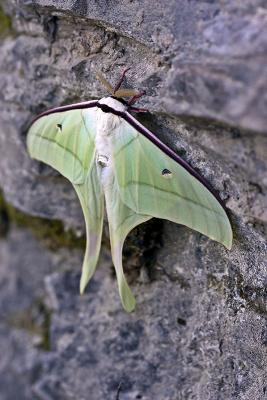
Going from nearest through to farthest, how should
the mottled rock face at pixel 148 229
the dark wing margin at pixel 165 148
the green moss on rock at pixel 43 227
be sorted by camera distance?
1. the mottled rock face at pixel 148 229
2. the dark wing margin at pixel 165 148
3. the green moss on rock at pixel 43 227

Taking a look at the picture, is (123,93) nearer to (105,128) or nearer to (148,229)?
(105,128)

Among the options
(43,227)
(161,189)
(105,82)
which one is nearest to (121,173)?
(161,189)

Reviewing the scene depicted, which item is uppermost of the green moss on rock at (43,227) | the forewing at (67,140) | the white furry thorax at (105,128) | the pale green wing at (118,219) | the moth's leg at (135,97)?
the moth's leg at (135,97)

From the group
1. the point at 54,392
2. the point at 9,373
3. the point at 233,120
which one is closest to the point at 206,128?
the point at 233,120

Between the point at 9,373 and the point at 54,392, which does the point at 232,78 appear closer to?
the point at 54,392

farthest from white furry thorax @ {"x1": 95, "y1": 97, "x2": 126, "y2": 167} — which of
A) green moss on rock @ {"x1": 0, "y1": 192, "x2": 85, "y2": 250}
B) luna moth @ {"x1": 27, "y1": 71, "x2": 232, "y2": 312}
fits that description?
green moss on rock @ {"x1": 0, "y1": 192, "x2": 85, "y2": 250}

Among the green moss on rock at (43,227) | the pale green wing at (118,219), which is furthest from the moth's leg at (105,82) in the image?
the green moss on rock at (43,227)

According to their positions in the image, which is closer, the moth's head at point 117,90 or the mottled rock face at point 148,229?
the mottled rock face at point 148,229

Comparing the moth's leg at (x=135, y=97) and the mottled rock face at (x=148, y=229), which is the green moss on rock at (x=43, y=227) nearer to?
the mottled rock face at (x=148, y=229)
